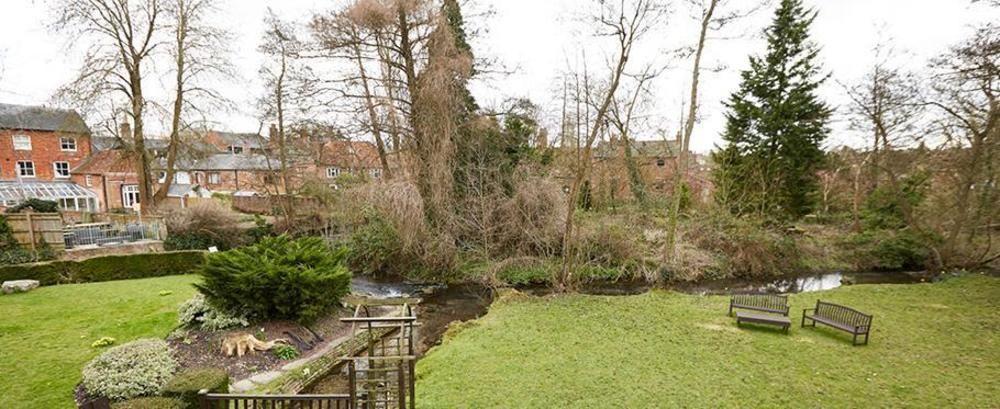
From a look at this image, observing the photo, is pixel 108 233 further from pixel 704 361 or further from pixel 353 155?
pixel 704 361

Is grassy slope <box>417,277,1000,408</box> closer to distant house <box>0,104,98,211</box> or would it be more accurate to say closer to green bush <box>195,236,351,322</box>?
green bush <box>195,236,351,322</box>

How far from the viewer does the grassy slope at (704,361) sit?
19.8 ft

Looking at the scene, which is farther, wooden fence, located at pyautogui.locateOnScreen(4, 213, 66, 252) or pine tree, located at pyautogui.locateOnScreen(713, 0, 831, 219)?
pine tree, located at pyautogui.locateOnScreen(713, 0, 831, 219)

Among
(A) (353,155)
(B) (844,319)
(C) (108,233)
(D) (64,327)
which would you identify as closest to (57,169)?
(C) (108,233)

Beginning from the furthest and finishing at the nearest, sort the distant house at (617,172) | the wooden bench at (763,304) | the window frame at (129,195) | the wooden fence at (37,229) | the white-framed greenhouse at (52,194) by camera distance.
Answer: the window frame at (129,195)
the white-framed greenhouse at (52,194)
the distant house at (617,172)
the wooden fence at (37,229)
the wooden bench at (763,304)

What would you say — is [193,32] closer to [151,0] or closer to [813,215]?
[151,0]

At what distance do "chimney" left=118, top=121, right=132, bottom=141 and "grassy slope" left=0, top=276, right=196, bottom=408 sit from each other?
1038 centimetres

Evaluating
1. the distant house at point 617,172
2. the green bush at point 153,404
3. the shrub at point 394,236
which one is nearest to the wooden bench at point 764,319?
the shrub at point 394,236

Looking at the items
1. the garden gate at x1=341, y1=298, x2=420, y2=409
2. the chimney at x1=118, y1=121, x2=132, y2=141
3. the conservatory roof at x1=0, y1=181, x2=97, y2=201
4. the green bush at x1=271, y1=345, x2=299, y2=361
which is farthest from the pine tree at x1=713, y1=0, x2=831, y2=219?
the conservatory roof at x1=0, y1=181, x2=97, y2=201

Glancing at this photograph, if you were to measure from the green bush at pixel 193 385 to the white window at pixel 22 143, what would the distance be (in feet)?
130

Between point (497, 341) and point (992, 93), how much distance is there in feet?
57.9

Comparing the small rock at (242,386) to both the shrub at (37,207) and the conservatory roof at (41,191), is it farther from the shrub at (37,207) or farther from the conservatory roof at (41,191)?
the conservatory roof at (41,191)

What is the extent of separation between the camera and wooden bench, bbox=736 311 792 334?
29.0ft

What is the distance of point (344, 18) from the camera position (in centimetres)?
1508
